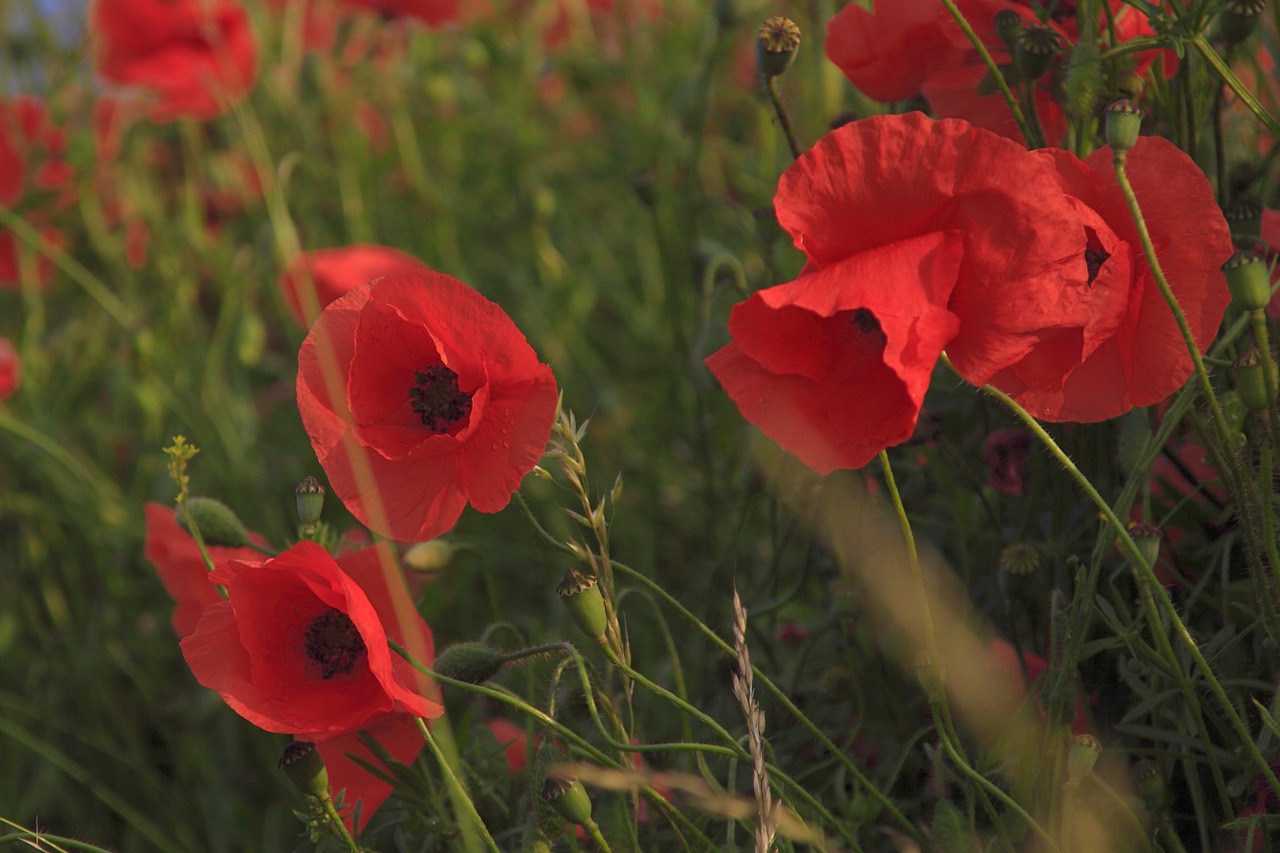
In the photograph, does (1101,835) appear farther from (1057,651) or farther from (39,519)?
(39,519)

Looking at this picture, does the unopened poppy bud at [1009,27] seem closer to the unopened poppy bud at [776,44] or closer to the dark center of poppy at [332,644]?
the unopened poppy bud at [776,44]

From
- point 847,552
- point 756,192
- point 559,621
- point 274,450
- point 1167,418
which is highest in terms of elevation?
point 1167,418

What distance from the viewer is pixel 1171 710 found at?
93 cm

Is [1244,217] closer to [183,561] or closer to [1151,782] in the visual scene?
[1151,782]

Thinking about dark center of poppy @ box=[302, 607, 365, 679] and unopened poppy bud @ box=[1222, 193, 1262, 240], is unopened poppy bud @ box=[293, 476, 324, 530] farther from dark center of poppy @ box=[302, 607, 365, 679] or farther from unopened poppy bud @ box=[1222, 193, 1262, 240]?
unopened poppy bud @ box=[1222, 193, 1262, 240]

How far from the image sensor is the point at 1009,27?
35.5 inches

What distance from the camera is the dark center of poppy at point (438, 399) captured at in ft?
2.96

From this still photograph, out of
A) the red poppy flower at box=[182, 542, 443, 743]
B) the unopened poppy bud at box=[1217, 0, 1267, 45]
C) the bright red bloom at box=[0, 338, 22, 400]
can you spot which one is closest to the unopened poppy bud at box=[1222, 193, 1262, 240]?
the unopened poppy bud at box=[1217, 0, 1267, 45]

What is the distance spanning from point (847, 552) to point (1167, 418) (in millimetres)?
301

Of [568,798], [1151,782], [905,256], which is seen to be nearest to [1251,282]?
[905,256]

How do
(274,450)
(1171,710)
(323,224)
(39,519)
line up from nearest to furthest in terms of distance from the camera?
(1171,710) → (39,519) → (274,450) → (323,224)

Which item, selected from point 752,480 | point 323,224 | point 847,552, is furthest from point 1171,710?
point 323,224

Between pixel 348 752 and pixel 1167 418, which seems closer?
pixel 1167 418

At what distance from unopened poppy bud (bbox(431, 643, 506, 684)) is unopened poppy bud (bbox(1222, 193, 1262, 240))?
0.59 metres
